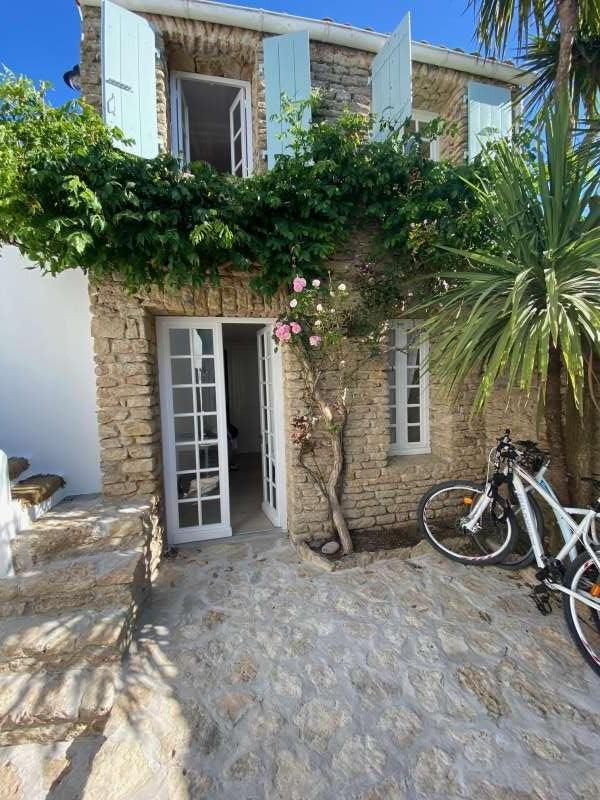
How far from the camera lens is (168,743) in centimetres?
180

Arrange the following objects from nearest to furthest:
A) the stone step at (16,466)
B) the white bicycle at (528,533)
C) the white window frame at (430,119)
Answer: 1. the white bicycle at (528,533)
2. the stone step at (16,466)
3. the white window frame at (430,119)

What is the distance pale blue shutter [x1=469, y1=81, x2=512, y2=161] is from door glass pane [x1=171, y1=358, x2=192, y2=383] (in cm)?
450

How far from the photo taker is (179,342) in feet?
12.4

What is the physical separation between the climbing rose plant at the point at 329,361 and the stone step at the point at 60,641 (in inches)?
81.5

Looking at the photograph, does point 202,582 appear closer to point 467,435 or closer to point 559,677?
point 559,677

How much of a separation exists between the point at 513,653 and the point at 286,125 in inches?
202

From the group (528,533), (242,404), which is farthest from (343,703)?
(242,404)

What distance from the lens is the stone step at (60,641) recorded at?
2105 mm

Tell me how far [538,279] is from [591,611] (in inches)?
88.4

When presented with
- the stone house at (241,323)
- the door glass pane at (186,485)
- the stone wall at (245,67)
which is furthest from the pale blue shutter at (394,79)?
the door glass pane at (186,485)

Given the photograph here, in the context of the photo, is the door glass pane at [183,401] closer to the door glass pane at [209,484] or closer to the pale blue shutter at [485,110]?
the door glass pane at [209,484]

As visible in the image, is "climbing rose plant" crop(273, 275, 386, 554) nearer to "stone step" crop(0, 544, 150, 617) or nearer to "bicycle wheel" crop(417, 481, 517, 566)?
"bicycle wheel" crop(417, 481, 517, 566)

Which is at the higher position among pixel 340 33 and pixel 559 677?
pixel 340 33

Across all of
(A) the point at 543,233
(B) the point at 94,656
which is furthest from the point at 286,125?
(B) the point at 94,656
